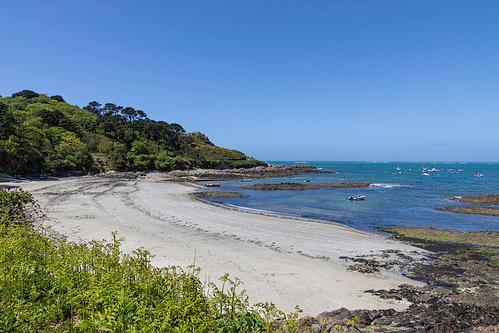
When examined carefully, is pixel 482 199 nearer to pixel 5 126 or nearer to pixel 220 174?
pixel 220 174

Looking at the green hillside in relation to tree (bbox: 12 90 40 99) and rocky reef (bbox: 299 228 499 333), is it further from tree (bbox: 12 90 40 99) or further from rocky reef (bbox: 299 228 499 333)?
rocky reef (bbox: 299 228 499 333)

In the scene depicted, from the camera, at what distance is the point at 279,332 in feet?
16.8

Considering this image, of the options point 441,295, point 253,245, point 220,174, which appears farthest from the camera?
point 220,174

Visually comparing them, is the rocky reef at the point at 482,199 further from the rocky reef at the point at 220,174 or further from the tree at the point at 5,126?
the tree at the point at 5,126

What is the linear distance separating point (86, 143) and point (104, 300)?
99601 millimetres

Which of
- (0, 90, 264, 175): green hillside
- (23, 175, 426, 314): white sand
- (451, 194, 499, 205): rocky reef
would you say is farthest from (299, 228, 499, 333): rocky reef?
(0, 90, 264, 175): green hillside

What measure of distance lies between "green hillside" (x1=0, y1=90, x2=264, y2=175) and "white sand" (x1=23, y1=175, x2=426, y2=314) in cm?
3418

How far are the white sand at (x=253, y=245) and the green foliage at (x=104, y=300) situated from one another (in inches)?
239

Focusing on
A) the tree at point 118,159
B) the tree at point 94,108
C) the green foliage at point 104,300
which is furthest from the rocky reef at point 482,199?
the tree at point 94,108

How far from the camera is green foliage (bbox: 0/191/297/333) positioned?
5.13m

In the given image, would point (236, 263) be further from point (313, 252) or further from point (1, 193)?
point (1, 193)

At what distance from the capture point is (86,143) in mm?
96750

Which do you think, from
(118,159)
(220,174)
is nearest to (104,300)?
(118,159)

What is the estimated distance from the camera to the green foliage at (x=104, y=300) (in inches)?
202
